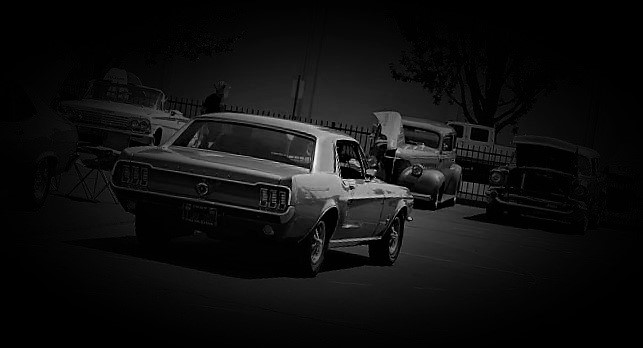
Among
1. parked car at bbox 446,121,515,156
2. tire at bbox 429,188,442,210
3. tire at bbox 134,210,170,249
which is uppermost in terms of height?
parked car at bbox 446,121,515,156

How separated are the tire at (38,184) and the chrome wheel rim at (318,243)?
3928mm

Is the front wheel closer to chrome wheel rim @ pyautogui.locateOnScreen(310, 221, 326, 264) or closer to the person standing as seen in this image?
the person standing

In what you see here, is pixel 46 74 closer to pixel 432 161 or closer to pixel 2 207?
pixel 432 161

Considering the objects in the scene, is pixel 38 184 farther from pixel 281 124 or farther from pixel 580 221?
pixel 580 221

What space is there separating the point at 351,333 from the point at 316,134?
3689mm

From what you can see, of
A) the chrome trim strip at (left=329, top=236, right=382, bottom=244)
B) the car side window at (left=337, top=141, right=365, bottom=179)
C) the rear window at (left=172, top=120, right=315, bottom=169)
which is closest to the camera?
the rear window at (left=172, top=120, right=315, bottom=169)

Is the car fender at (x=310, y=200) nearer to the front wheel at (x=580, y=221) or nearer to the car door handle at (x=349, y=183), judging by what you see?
the car door handle at (x=349, y=183)

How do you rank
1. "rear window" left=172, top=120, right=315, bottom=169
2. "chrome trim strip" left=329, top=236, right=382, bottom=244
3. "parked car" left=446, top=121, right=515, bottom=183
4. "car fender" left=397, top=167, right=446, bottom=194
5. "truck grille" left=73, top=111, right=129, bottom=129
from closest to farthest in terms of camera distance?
"rear window" left=172, top=120, right=315, bottom=169 → "chrome trim strip" left=329, top=236, right=382, bottom=244 → "truck grille" left=73, top=111, right=129, bottom=129 → "car fender" left=397, top=167, right=446, bottom=194 → "parked car" left=446, top=121, right=515, bottom=183

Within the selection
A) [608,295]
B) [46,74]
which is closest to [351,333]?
[608,295]

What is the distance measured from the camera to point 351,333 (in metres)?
8.91

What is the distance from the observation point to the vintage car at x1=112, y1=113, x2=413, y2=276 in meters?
10.8

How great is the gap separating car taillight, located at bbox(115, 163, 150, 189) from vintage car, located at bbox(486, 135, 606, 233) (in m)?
15.5

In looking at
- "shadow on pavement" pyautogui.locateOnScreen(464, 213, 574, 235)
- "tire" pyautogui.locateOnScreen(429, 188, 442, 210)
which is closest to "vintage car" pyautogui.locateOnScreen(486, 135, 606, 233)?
"shadow on pavement" pyautogui.locateOnScreen(464, 213, 574, 235)

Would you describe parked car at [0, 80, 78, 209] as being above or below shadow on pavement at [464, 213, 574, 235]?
above
